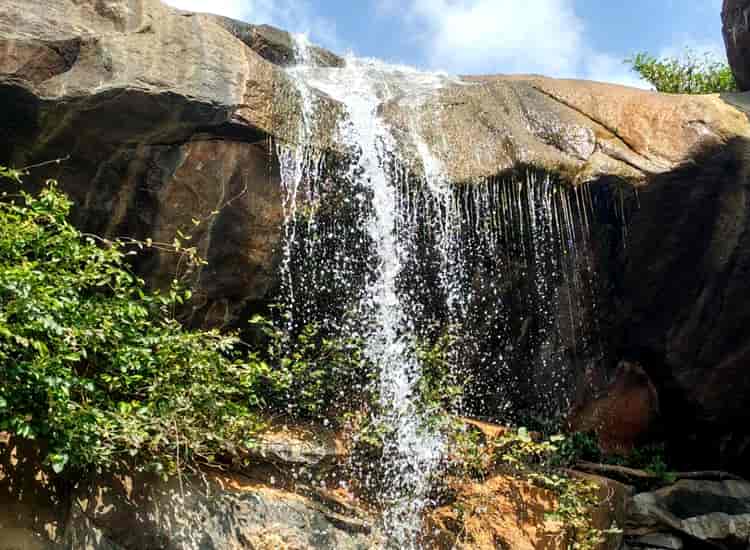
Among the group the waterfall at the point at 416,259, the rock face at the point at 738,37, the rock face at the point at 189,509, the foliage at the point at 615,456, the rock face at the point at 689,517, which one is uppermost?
the rock face at the point at 738,37

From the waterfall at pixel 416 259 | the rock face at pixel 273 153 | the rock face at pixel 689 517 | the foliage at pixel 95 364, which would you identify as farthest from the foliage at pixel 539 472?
the rock face at pixel 273 153

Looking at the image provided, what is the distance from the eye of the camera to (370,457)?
7.65 meters

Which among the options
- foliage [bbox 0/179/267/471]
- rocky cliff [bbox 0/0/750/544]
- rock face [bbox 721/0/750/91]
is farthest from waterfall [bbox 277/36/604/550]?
rock face [bbox 721/0/750/91]

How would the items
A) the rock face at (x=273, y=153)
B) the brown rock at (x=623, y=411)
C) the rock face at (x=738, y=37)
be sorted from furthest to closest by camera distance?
the rock face at (x=738, y=37) → the brown rock at (x=623, y=411) → the rock face at (x=273, y=153)

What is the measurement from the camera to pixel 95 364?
21.4ft

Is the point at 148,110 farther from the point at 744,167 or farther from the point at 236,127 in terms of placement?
the point at 744,167

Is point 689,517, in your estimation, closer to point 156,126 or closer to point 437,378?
point 437,378

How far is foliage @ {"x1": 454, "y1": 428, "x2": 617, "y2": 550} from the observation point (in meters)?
7.55

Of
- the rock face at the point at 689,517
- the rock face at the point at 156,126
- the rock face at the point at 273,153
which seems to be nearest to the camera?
the rock face at the point at 156,126

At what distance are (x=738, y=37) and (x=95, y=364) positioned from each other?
864 cm

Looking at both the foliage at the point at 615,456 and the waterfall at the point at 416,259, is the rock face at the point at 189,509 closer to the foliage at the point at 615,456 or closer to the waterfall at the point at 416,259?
the waterfall at the point at 416,259

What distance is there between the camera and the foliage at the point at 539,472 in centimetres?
755

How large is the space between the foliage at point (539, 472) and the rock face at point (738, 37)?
564cm

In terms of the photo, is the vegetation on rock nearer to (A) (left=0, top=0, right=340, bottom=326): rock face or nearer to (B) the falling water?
(A) (left=0, top=0, right=340, bottom=326): rock face
